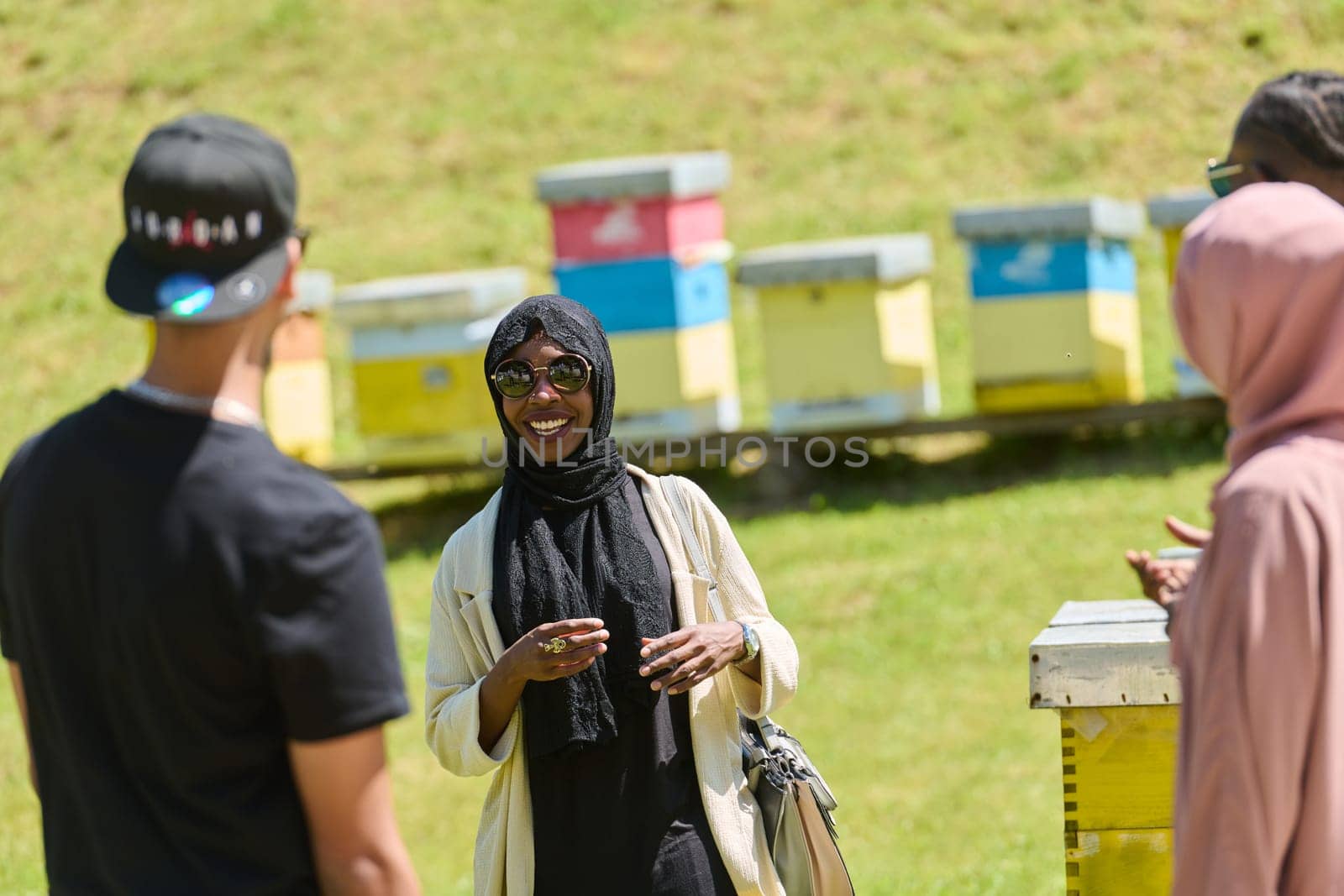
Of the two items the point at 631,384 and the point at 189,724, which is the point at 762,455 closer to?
the point at 631,384

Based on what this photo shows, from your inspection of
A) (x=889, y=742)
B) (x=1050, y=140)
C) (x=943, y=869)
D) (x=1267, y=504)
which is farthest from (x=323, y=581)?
(x=1050, y=140)

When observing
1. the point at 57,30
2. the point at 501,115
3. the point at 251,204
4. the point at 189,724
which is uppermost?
the point at 57,30

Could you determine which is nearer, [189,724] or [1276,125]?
[189,724]

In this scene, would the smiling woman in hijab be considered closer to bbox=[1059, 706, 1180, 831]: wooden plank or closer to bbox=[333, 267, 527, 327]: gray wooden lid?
bbox=[1059, 706, 1180, 831]: wooden plank

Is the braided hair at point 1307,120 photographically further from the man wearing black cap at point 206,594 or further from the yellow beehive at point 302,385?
the yellow beehive at point 302,385

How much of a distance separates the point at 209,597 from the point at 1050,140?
11353 mm

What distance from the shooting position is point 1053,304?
8242mm

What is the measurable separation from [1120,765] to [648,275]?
5.60 meters

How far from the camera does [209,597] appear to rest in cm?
182

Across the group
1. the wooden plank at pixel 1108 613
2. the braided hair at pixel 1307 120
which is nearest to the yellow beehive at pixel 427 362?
the wooden plank at pixel 1108 613

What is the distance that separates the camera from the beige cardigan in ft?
9.07

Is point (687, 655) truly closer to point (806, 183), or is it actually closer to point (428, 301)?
point (428, 301)

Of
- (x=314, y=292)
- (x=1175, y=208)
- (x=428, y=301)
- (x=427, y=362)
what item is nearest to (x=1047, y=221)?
(x=1175, y=208)

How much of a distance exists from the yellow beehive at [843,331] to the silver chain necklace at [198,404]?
21.0 ft
